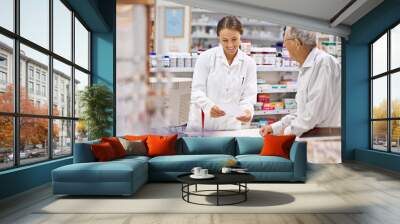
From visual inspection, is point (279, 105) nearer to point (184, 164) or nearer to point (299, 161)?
point (299, 161)

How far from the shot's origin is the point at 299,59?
30.1 feet

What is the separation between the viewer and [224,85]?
28.9 feet

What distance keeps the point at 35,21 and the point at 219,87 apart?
410 centimetres

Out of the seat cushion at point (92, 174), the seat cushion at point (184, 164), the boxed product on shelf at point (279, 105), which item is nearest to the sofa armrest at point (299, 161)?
the seat cushion at point (184, 164)

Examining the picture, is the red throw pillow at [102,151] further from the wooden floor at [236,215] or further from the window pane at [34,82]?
the window pane at [34,82]

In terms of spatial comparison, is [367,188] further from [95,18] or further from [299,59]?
[95,18]

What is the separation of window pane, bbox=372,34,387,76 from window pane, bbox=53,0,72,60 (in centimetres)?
648

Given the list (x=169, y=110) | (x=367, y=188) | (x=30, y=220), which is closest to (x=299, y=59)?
(x=169, y=110)

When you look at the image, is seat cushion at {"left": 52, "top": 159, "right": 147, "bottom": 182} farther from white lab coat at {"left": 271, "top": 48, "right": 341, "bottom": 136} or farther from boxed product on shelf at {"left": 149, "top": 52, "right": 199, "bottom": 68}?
white lab coat at {"left": 271, "top": 48, "right": 341, "bottom": 136}

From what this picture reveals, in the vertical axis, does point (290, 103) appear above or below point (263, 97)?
below

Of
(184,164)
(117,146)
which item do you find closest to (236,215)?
(184,164)

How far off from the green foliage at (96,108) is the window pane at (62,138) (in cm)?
51

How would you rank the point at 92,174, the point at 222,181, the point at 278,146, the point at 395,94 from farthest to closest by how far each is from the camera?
1. the point at 395,94
2. the point at 278,146
3. the point at 92,174
4. the point at 222,181

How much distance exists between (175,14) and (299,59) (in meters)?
2.95
